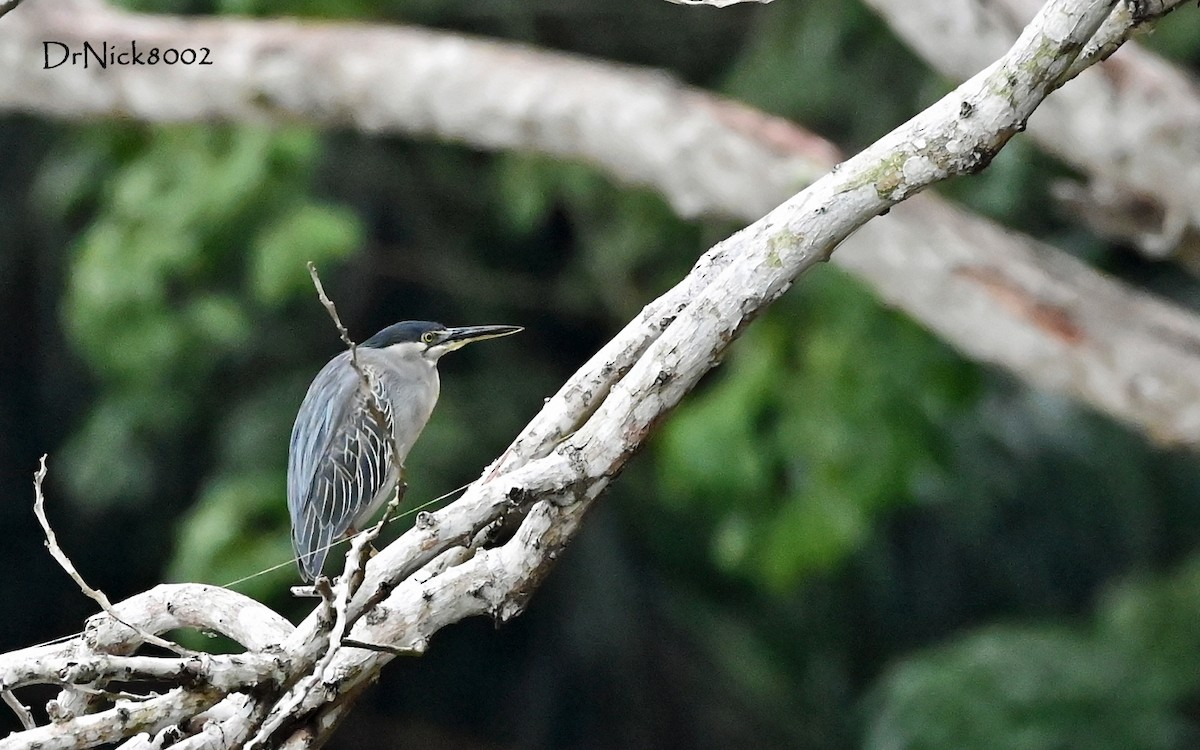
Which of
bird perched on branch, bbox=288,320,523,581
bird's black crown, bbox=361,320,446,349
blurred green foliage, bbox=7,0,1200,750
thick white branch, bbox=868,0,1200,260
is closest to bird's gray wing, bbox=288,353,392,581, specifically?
bird perched on branch, bbox=288,320,523,581

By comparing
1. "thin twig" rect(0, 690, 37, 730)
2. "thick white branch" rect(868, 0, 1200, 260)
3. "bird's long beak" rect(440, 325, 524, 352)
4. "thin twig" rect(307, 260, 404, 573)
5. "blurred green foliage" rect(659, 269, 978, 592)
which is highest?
"thick white branch" rect(868, 0, 1200, 260)

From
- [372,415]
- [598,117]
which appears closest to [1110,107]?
[598,117]

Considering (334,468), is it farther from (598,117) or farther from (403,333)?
(598,117)

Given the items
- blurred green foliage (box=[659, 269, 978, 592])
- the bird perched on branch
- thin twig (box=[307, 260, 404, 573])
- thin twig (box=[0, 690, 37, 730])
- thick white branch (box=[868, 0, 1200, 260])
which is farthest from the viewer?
blurred green foliage (box=[659, 269, 978, 592])

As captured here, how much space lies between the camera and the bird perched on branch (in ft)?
6.11

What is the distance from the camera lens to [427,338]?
2.00 meters

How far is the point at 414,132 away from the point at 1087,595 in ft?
11.1

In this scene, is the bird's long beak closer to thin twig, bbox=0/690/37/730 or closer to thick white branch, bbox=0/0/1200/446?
thin twig, bbox=0/690/37/730

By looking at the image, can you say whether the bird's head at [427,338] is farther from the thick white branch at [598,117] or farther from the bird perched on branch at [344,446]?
the thick white branch at [598,117]

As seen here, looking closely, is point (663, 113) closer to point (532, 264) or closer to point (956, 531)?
point (532, 264)

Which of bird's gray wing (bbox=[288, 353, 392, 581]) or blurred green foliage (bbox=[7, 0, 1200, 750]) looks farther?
blurred green foliage (bbox=[7, 0, 1200, 750])

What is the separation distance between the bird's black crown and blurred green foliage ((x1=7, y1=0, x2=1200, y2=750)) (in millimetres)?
1354

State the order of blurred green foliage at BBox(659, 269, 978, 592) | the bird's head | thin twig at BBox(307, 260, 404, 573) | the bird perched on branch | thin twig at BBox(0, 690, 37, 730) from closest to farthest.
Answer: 1. thin twig at BBox(307, 260, 404, 573)
2. thin twig at BBox(0, 690, 37, 730)
3. the bird perched on branch
4. the bird's head
5. blurred green foliage at BBox(659, 269, 978, 592)

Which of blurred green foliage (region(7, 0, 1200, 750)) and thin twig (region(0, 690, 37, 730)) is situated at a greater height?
blurred green foliage (region(7, 0, 1200, 750))
